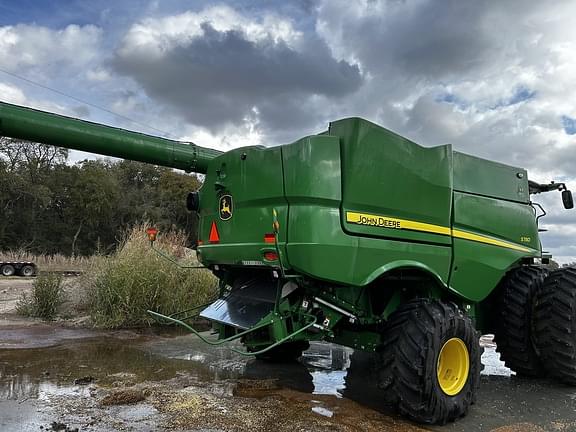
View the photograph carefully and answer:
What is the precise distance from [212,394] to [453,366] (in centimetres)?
246

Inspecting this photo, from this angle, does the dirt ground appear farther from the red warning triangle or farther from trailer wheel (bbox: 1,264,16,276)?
trailer wheel (bbox: 1,264,16,276)

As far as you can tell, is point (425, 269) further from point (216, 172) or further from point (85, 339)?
point (85, 339)

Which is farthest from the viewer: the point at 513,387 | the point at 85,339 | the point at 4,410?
the point at 85,339

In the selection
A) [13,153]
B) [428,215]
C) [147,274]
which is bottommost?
[147,274]

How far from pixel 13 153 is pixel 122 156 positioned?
3625 cm

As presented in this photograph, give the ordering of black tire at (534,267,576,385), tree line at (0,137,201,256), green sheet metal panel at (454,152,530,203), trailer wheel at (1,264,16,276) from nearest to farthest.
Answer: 1. green sheet metal panel at (454,152,530,203)
2. black tire at (534,267,576,385)
3. trailer wheel at (1,264,16,276)
4. tree line at (0,137,201,256)

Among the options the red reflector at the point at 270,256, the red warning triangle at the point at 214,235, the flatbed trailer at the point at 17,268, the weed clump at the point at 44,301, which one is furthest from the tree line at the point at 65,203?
the red reflector at the point at 270,256

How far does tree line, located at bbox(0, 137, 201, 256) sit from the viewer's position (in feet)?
125

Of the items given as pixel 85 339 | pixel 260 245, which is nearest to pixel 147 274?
pixel 85 339

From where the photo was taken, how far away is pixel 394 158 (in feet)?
16.7

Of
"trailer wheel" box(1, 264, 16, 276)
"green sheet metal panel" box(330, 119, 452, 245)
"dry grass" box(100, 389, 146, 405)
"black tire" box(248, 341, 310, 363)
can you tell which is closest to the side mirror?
"green sheet metal panel" box(330, 119, 452, 245)

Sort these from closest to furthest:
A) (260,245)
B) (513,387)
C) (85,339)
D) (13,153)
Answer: (260,245), (513,387), (85,339), (13,153)

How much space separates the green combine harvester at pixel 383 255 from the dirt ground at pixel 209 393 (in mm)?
462

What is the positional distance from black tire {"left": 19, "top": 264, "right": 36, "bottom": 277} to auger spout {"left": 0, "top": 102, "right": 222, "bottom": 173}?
70.8 feet
